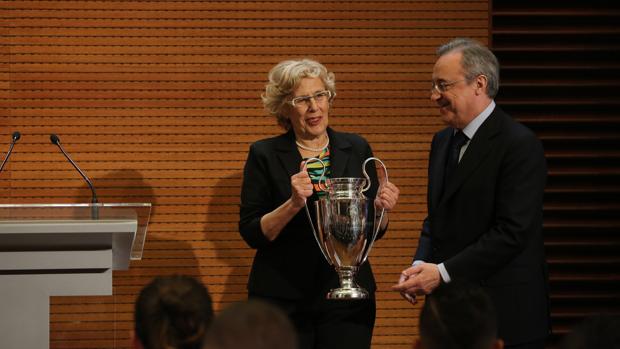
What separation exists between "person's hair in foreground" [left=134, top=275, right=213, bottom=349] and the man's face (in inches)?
51.2

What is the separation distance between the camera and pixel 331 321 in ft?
10.7

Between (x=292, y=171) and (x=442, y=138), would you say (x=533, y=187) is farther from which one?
(x=292, y=171)

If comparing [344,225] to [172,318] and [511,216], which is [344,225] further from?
[172,318]

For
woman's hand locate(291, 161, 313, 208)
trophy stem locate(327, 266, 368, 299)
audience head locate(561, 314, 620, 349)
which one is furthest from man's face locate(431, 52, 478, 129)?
audience head locate(561, 314, 620, 349)

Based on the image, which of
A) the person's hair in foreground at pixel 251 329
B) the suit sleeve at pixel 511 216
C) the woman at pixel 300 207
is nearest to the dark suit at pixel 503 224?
the suit sleeve at pixel 511 216

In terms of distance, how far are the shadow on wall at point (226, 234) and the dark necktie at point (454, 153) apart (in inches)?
80.1

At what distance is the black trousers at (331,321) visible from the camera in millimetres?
3254

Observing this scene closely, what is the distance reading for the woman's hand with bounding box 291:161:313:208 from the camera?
315cm

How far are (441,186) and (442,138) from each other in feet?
0.69

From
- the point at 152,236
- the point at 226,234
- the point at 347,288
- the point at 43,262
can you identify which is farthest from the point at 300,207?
the point at 152,236

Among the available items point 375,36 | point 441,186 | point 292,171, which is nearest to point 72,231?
point 292,171

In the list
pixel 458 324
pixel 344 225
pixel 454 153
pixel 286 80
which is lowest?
pixel 458 324

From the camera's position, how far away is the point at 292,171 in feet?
11.2

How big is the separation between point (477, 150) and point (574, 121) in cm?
240
